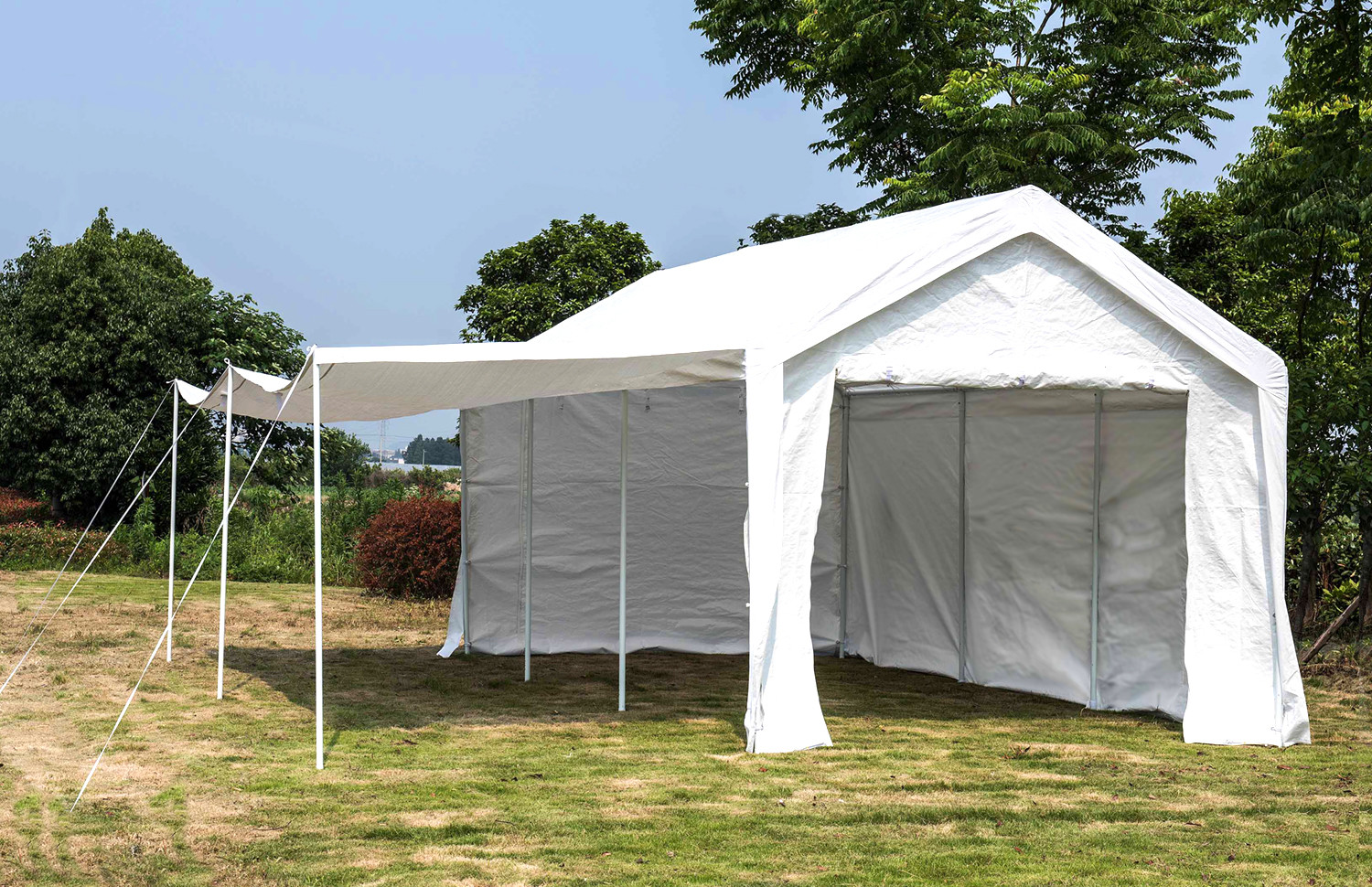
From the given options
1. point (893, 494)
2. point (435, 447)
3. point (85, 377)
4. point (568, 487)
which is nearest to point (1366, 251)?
point (893, 494)

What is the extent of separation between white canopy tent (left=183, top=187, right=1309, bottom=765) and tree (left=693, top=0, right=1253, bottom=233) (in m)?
6.14

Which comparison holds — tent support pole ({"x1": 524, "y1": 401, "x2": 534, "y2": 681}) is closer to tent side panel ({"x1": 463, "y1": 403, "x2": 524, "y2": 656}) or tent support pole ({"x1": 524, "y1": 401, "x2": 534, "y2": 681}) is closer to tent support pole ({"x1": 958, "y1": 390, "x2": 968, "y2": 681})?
tent side panel ({"x1": 463, "y1": 403, "x2": 524, "y2": 656})

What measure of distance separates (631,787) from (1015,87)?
1139 centimetres

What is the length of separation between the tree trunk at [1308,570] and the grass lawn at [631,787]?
1.17 m

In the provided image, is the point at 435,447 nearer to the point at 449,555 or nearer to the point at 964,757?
the point at 449,555

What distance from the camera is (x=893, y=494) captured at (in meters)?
9.27

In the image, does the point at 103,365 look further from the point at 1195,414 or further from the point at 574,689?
the point at 1195,414

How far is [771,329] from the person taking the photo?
6.16 meters

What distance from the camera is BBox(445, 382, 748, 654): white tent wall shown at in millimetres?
9453

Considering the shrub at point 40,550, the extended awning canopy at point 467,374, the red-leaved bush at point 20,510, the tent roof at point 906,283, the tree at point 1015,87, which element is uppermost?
the tree at point 1015,87

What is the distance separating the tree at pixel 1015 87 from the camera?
572 inches

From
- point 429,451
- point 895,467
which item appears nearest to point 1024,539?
point 895,467

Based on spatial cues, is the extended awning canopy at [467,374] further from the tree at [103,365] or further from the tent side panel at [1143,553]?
the tree at [103,365]

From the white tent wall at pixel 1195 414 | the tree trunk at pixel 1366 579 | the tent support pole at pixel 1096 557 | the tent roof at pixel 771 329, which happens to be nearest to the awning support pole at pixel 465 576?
the tent roof at pixel 771 329
